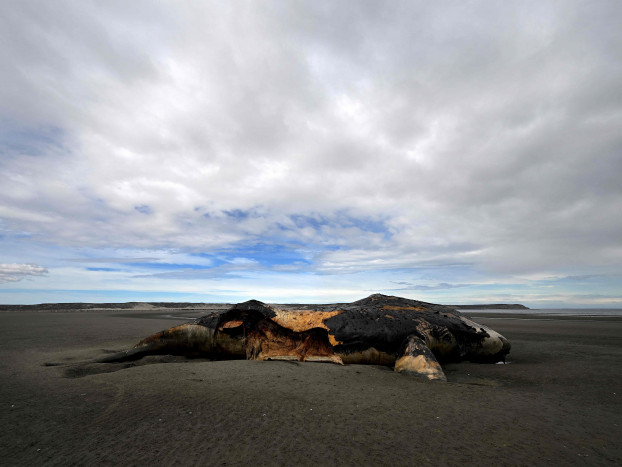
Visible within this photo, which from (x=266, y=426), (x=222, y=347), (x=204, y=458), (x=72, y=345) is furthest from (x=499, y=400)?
(x=72, y=345)

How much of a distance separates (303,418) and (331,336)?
3333mm

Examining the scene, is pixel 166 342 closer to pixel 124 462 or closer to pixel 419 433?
pixel 124 462

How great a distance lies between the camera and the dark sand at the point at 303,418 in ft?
7.70

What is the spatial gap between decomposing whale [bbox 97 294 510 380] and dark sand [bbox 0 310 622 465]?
103 centimetres

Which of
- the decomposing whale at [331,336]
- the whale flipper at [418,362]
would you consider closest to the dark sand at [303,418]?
the whale flipper at [418,362]

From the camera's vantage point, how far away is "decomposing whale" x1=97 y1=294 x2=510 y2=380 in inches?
242

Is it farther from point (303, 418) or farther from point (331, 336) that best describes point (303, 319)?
point (303, 418)

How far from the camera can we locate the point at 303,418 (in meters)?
3.03

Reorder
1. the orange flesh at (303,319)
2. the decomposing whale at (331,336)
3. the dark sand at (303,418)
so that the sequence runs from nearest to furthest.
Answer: the dark sand at (303,418) < the decomposing whale at (331,336) < the orange flesh at (303,319)

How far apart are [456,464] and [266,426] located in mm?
1578

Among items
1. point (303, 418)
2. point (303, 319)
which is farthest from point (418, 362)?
point (303, 418)

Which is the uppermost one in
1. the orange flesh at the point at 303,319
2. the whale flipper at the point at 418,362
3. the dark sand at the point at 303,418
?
the orange flesh at the point at 303,319

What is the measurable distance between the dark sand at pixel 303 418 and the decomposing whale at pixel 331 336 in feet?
3.38

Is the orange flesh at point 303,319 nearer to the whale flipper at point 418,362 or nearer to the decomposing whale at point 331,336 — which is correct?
the decomposing whale at point 331,336
